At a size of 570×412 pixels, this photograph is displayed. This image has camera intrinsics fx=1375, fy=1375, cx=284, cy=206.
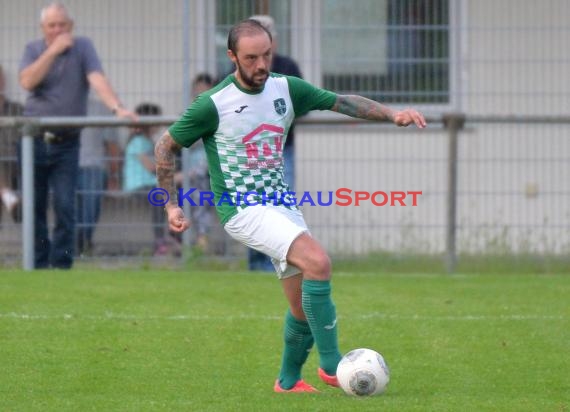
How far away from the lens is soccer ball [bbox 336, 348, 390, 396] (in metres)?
6.86

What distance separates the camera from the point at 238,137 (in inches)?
276

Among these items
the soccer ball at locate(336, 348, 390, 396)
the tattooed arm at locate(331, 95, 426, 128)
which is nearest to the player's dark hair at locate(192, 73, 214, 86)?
the tattooed arm at locate(331, 95, 426, 128)

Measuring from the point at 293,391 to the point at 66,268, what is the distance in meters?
5.94

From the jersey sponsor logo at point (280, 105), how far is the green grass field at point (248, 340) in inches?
57.7

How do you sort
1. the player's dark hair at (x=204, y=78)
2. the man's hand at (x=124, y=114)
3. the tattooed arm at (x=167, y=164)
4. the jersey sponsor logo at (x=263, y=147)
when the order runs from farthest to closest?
the player's dark hair at (x=204, y=78), the man's hand at (x=124, y=114), the tattooed arm at (x=167, y=164), the jersey sponsor logo at (x=263, y=147)

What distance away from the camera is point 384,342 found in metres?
8.80

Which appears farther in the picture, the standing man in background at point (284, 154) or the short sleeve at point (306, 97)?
the standing man in background at point (284, 154)

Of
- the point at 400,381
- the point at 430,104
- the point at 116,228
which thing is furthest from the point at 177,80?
the point at 400,381

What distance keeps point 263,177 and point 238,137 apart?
24 centimetres

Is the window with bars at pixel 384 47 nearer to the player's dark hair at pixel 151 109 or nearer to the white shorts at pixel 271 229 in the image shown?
the player's dark hair at pixel 151 109

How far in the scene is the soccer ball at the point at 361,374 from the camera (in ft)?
22.5

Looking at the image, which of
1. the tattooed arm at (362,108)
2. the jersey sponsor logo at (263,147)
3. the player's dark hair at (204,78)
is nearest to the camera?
the jersey sponsor logo at (263,147)

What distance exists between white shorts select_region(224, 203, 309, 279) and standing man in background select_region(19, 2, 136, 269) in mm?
5458

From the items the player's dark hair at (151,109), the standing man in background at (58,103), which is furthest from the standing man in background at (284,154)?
the standing man in background at (58,103)
